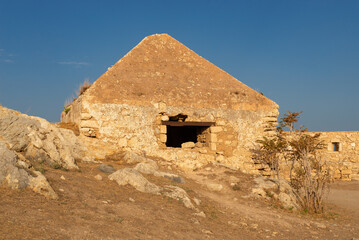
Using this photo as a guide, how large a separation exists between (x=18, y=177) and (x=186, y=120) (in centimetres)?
696

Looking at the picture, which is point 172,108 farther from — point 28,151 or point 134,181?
point 28,151

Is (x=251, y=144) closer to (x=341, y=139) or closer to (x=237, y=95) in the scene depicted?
(x=237, y=95)

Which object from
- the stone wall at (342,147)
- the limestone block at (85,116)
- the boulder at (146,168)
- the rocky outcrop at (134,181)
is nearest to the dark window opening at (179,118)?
the boulder at (146,168)

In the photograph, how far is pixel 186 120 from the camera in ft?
37.2

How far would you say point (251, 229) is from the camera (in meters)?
6.38

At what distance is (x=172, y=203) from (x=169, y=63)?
6.84 metres

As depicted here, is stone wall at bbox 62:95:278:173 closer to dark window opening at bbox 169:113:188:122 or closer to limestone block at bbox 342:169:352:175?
dark window opening at bbox 169:113:188:122

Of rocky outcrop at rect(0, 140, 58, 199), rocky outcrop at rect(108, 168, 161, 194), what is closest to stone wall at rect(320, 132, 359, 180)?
A: rocky outcrop at rect(108, 168, 161, 194)

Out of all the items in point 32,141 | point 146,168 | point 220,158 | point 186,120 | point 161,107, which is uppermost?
point 161,107

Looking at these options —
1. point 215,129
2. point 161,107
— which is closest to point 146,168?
point 161,107

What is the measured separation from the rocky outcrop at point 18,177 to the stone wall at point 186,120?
486cm

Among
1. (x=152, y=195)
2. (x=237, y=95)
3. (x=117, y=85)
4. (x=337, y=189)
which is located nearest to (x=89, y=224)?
(x=152, y=195)

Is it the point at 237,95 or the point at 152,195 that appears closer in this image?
the point at 152,195

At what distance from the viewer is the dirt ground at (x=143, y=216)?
4.11 metres
